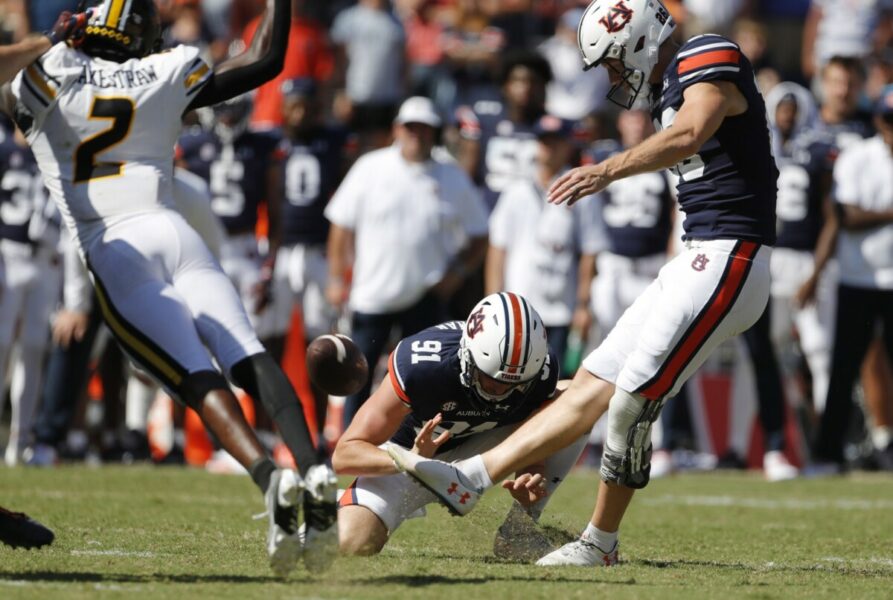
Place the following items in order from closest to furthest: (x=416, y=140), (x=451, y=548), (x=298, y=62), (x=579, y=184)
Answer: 1. (x=579, y=184)
2. (x=451, y=548)
3. (x=416, y=140)
4. (x=298, y=62)

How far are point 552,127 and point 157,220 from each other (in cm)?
529

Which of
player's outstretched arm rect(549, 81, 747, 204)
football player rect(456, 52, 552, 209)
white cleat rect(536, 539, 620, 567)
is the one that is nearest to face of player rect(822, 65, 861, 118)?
football player rect(456, 52, 552, 209)

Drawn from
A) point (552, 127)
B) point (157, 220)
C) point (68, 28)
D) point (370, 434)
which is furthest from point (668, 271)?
point (552, 127)

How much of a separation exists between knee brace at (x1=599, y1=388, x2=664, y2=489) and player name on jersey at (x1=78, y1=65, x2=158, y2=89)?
6.73 feet

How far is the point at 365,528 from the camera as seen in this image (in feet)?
19.5

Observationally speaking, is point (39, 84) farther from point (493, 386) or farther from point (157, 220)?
point (493, 386)

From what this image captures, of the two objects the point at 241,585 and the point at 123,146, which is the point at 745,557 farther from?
the point at 123,146

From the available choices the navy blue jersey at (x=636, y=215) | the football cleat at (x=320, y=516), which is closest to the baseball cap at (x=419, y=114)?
the navy blue jersey at (x=636, y=215)

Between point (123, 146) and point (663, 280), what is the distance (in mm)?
1986

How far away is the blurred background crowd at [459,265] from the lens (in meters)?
10.3

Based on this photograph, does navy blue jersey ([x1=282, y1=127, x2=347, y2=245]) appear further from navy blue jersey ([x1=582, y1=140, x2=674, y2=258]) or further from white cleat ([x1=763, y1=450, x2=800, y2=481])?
white cleat ([x1=763, y1=450, x2=800, y2=481])

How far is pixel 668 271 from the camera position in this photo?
5.71m

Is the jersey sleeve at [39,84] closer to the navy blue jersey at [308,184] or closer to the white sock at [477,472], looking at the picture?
the white sock at [477,472]

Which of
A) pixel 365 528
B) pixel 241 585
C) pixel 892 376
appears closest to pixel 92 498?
pixel 365 528
